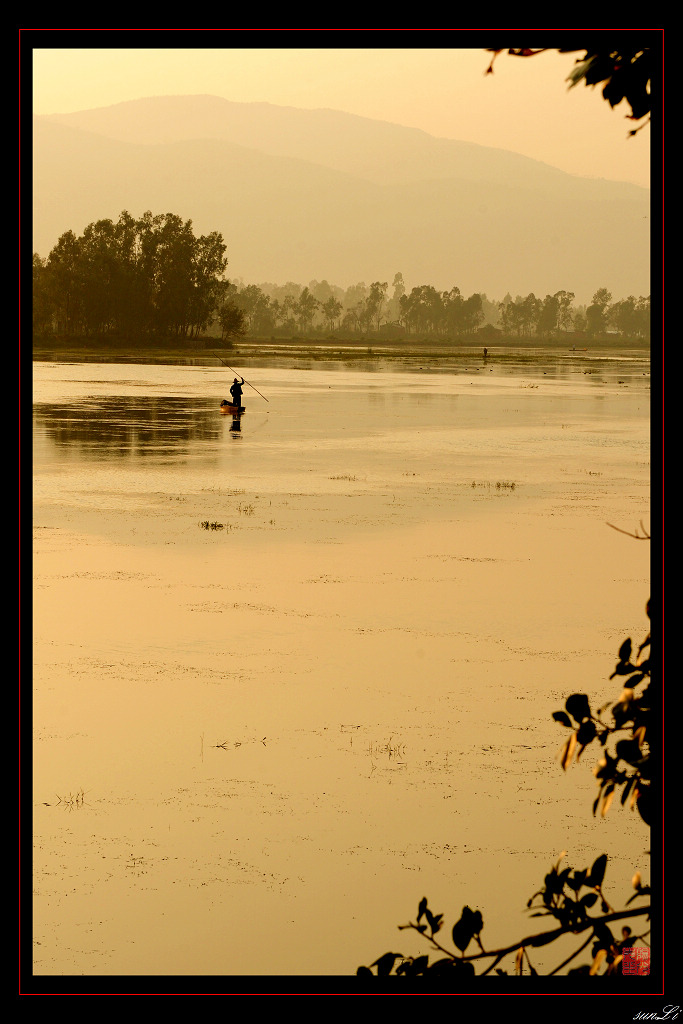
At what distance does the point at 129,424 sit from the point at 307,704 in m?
27.2

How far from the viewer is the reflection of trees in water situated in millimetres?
31594

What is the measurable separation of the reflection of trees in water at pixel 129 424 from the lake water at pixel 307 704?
16.1 feet

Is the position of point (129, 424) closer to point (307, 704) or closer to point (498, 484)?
point (498, 484)

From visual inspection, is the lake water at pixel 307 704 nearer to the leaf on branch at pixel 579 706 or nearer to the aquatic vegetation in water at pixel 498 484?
the aquatic vegetation in water at pixel 498 484

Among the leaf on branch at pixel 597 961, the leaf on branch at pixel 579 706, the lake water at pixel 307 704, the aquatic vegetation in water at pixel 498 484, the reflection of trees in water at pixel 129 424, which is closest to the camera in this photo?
the leaf on branch at pixel 597 961

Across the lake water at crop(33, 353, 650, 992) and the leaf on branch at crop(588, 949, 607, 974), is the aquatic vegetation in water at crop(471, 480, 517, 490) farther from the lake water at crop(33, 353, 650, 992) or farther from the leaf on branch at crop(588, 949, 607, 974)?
the leaf on branch at crop(588, 949, 607, 974)

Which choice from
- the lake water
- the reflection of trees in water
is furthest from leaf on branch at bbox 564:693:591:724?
the reflection of trees in water

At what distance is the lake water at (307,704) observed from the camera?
745cm

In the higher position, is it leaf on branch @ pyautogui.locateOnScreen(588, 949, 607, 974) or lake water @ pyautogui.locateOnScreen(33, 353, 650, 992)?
leaf on branch @ pyautogui.locateOnScreen(588, 949, 607, 974)

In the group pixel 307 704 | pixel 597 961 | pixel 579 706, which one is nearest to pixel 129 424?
pixel 307 704

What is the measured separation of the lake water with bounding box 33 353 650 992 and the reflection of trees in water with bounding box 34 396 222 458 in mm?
4915

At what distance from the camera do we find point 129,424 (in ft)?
122

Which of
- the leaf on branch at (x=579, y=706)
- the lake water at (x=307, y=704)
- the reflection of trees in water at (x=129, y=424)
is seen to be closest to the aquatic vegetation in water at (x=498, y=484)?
the lake water at (x=307, y=704)
